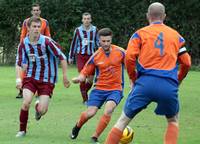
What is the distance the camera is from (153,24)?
7703 mm

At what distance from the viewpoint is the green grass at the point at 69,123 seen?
967cm

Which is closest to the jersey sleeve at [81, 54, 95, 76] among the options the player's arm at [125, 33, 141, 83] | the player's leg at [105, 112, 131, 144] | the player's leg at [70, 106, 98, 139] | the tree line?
the player's leg at [70, 106, 98, 139]

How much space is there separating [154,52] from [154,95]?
0.51 m

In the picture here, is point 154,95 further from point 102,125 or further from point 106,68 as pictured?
point 106,68

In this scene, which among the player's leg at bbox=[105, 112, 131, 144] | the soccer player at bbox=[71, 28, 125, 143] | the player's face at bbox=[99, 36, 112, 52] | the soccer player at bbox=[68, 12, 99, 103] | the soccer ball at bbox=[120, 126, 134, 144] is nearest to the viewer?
the player's leg at bbox=[105, 112, 131, 144]

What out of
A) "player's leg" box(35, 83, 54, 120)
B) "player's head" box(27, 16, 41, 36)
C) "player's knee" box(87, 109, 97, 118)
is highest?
"player's head" box(27, 16, 41, 36)

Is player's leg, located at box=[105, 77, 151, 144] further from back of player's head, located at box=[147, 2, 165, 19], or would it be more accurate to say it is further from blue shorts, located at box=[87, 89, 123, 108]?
blue shorts, located at box=[87, 89, 123, 108]

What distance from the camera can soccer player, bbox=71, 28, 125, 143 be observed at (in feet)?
32.1

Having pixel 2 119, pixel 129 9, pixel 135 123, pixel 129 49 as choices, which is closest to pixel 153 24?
pixel 129 49

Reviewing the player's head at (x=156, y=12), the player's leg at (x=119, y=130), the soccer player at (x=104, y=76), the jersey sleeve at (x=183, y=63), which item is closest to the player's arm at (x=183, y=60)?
the jersey sleeve at (x=183, y=63)

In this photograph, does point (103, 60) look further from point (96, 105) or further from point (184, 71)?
point (184, 71)

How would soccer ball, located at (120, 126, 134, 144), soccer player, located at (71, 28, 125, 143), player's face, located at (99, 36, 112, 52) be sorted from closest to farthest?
soccer ball, located at (120, 126, 134, 144) → soccer player, located at (71, 28, 125, 143) → player's face, located at (99, 36, 112, 52)

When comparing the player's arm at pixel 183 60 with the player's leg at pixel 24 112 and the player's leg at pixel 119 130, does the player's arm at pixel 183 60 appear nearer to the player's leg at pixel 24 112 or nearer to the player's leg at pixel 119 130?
the player's leg at pixel 119 130

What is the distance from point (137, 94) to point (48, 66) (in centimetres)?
280
